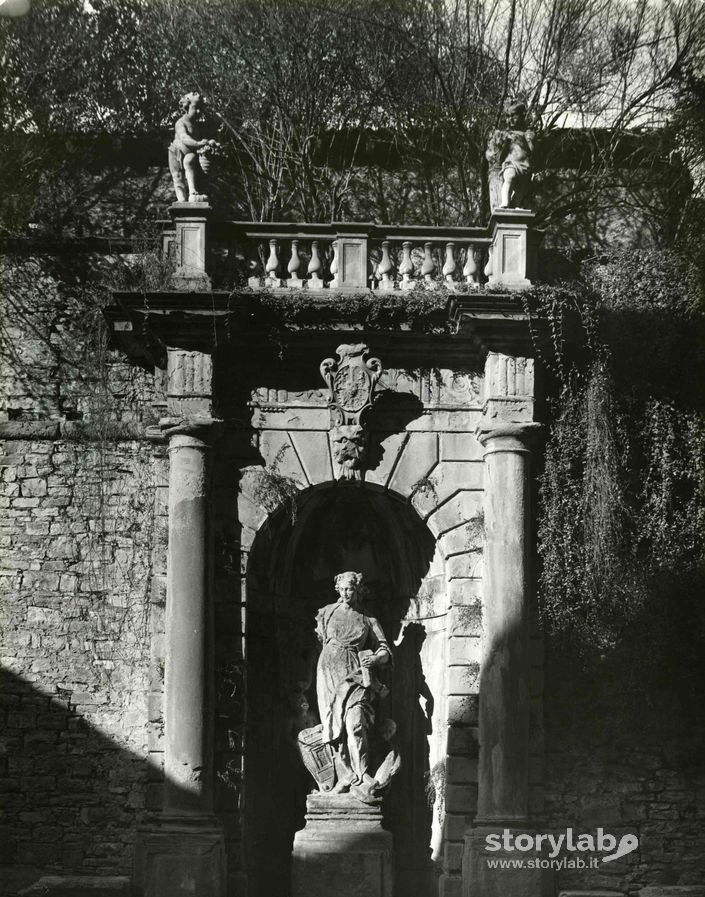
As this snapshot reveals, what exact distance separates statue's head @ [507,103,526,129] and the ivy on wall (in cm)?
155

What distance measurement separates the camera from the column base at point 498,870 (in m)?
10.4

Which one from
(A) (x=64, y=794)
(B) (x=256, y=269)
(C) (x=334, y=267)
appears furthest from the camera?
(B) (x=256, y=269)

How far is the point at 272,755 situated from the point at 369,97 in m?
6.38

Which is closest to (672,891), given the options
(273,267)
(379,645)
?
(379,645)

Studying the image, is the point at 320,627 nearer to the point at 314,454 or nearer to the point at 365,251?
the point at 314,454

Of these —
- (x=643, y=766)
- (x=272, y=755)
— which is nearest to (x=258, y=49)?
(x=272, y=755)

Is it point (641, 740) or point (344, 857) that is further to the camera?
point (641, 740)

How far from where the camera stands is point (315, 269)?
1145 cm

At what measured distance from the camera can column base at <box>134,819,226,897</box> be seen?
Result: 10344mm

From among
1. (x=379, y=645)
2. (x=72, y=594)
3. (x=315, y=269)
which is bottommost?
(x=379, y=645)

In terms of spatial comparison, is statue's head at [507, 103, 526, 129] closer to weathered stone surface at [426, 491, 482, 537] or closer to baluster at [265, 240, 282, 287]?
baluster at [265, 240, 282, 287]

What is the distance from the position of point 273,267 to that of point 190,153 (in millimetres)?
1189

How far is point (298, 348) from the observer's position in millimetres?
11500

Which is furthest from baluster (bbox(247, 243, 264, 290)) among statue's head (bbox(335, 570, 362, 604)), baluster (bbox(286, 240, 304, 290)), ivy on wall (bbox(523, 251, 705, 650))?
statue's head (bbox(335, 570, 362, 604))
